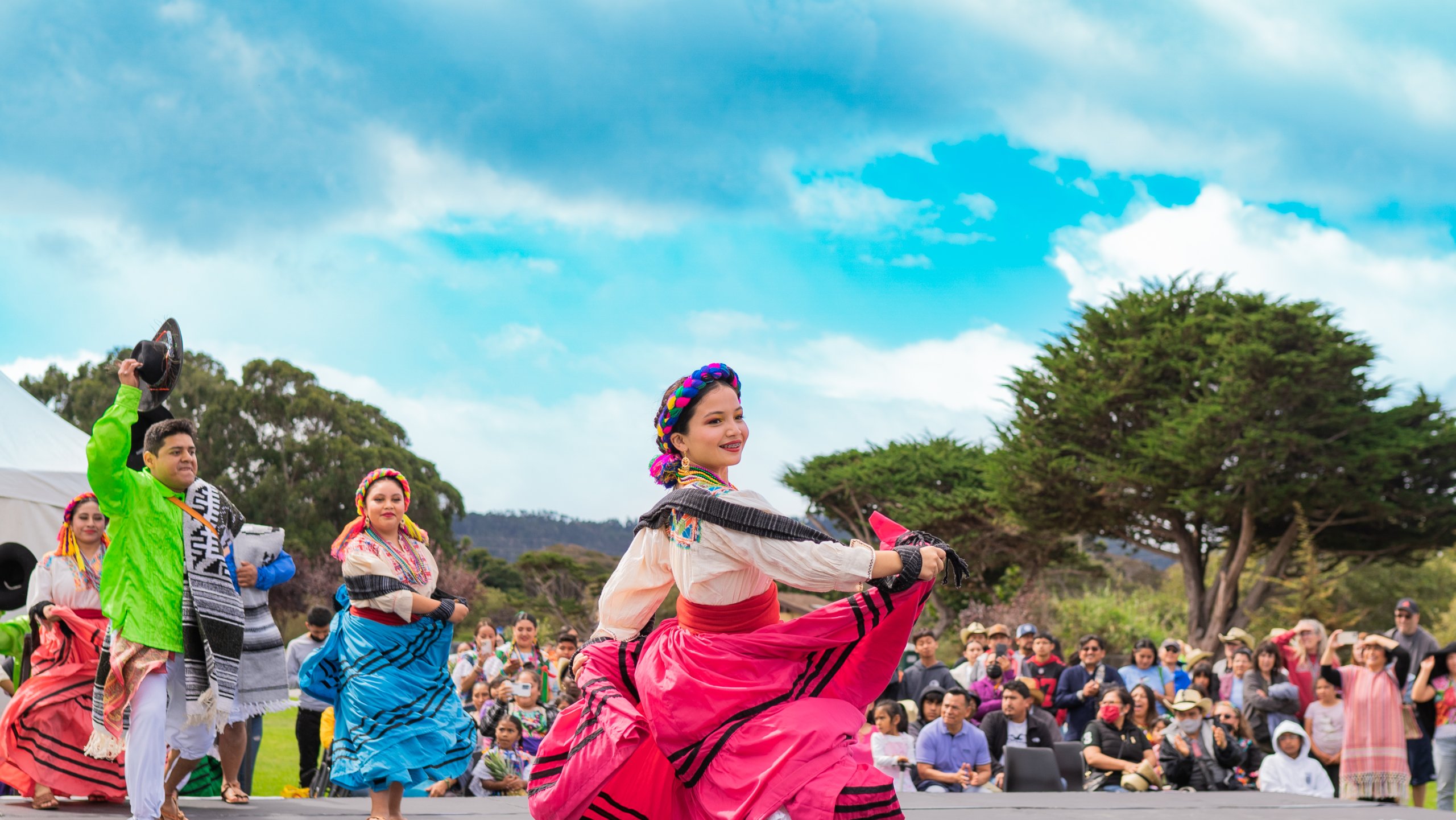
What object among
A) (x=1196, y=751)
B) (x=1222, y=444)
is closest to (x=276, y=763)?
(x=1196, y=751)

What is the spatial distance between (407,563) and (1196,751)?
20.9ft

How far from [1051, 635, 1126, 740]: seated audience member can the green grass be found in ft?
20.3

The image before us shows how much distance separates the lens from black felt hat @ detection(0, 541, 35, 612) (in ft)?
26.3

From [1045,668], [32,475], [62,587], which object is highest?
[32,475]

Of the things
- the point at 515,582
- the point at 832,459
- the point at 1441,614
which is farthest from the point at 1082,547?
the point at 515,582

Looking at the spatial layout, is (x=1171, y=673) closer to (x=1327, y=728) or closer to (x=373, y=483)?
(x=1327, y=728)

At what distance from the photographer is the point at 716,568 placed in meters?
3.35

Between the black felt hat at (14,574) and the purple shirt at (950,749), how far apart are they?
6089 mm

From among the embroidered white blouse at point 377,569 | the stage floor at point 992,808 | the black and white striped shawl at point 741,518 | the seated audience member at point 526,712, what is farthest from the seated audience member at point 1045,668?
the black and white striped shawl at point 741,518

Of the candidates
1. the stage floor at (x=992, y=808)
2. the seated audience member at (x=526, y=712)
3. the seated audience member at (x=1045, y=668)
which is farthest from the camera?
the seated audience member at (x=1045, y=668)

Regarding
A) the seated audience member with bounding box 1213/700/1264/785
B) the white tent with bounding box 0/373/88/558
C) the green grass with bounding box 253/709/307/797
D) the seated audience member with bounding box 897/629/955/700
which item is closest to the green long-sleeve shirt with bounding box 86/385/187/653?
the green grass with bounding box 253/709/307/797

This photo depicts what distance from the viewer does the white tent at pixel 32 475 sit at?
419 inches

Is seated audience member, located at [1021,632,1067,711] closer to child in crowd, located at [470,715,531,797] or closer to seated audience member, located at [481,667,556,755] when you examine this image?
seated audience member, located at [481,667,556,755]

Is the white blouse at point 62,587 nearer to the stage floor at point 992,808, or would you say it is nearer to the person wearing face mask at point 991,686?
the stage floor at point 992,808
